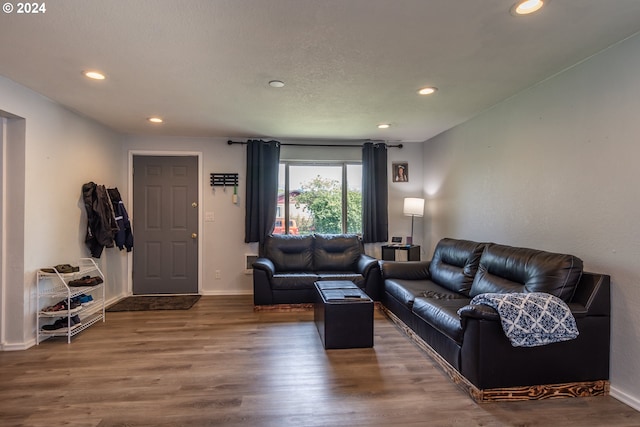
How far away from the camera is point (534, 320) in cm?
203

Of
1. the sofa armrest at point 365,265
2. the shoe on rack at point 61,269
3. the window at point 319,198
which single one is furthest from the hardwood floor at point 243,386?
the window at point 319,198

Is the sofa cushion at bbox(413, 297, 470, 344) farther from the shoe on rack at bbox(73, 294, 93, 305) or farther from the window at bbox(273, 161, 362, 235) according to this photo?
the shoe on rack at bbox(73, 294, 93, 305)

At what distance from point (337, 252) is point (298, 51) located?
2.99 m

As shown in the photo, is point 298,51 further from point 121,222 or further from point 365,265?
point 121,222

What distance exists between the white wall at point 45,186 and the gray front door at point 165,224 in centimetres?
76

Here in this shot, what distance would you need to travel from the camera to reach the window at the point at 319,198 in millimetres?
5109

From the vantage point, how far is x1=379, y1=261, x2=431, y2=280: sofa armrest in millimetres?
3979

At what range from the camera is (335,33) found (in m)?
2.04

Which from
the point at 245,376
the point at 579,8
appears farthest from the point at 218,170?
the point at 579,8

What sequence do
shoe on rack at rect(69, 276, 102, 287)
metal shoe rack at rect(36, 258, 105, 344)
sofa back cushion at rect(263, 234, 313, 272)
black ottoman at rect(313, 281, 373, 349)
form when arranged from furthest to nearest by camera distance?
sofa back cushion at rect(263, 234, 313, 272) → shoe on rack at rect(69, 276, 102, 287) → metal shoe rack at rect(36, 258, 105, 344) → black ottoman at rect(313, 281, 373, 349)

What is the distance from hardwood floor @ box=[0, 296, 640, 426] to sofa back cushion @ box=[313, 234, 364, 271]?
1.36m

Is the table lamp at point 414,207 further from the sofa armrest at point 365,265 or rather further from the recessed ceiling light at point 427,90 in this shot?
the recessed ceiling light at point 427,90

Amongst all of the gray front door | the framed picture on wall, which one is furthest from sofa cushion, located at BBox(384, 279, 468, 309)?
the gray front door

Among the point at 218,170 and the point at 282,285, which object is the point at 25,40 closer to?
the point at 218,170
